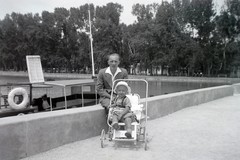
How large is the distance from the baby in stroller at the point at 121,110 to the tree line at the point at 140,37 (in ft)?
95.1

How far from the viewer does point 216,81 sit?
1730 inches

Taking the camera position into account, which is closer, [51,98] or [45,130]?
[45,130]

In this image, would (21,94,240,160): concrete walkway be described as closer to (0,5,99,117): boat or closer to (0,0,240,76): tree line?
(0,5,99,117): boat

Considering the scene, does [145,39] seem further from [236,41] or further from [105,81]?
[105,81]

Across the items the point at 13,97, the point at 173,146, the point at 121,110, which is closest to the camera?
the point at 173,146

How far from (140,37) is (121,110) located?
47.9 meters

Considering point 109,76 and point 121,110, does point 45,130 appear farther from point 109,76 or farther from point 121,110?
point 109,76

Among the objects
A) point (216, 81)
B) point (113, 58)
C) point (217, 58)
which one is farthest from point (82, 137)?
point (217, 58)

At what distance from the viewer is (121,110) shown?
5.28 m

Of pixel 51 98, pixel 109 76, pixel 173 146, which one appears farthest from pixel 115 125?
pixel 51 98

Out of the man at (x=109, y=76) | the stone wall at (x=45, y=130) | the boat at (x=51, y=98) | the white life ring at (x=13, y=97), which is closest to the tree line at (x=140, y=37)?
the boat at (x=51, y=98)

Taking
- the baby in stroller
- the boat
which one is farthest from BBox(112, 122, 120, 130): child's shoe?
the boat

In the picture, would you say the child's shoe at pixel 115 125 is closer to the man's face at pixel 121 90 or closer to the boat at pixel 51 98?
the man's face at pixel 121 90

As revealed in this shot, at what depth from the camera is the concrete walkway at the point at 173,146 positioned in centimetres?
457
